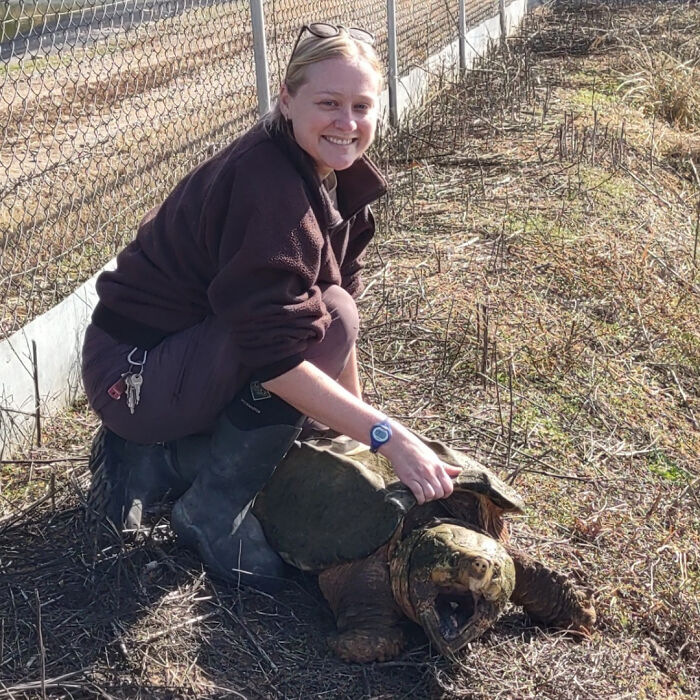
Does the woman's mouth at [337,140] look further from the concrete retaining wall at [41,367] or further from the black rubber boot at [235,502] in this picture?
the concrete retaining wall at [41,367]

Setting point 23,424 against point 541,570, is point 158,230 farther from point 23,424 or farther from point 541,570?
point 541,570

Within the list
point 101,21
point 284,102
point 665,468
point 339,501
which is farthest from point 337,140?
point 101,21

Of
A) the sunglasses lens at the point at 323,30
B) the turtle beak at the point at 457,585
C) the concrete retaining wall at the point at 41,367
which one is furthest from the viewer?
the concrete retaining wall at the point at 41,367

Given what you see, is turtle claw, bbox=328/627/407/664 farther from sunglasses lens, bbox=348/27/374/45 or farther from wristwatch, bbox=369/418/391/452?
sunglasses lens, bbox=348/27/374/45

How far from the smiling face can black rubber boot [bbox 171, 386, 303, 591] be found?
679 mm

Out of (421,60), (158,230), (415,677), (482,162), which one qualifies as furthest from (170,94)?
(415,677)

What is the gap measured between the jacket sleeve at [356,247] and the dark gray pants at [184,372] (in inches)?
6.5

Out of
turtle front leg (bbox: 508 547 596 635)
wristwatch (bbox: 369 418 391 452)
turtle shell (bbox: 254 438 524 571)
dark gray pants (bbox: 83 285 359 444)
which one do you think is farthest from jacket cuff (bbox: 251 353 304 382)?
turtle front leg (bbox: 508 547 596 635)

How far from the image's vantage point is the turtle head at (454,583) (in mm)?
2494

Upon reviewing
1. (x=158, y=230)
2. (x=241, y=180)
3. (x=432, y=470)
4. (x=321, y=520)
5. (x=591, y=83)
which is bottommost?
(x=591, y=83)

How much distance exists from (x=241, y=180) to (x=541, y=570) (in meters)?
1.29

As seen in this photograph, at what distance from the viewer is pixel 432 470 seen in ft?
8.34

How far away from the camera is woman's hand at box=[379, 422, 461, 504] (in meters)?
2.53

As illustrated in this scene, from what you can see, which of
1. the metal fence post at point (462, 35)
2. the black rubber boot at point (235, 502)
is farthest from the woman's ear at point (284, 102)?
the metal fence post at point (462, 35)
